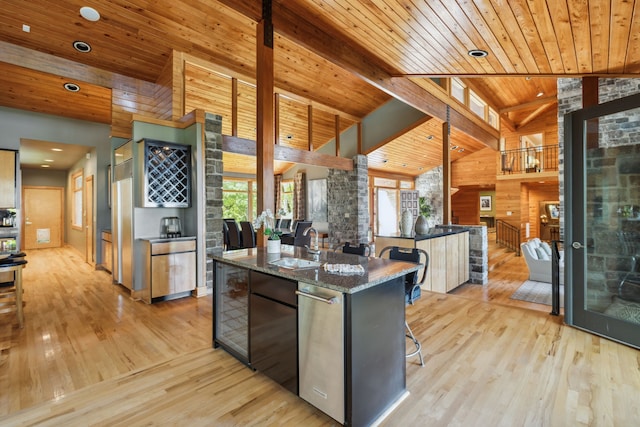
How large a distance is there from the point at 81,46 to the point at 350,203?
624 centimetres

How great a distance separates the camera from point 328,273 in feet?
6.55

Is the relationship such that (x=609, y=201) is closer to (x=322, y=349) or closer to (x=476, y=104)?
(x=322, y=349)

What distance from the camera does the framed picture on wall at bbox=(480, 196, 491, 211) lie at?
14012 millimetres

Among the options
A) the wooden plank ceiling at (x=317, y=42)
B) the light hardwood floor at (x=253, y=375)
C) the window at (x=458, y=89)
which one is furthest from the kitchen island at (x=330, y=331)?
the window at (x=458, y=89)

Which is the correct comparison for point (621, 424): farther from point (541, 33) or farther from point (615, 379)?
point (541, 33)

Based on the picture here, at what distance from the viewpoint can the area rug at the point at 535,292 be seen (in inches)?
176

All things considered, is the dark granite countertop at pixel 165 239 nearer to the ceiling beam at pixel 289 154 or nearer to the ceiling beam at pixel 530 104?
the ceiling beam at pixel 289 154

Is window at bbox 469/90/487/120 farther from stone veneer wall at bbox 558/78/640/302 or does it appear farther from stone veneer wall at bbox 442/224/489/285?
stone veneer wall at bbox 558/78/640/302

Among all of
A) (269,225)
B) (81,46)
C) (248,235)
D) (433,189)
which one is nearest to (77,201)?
(248,235)

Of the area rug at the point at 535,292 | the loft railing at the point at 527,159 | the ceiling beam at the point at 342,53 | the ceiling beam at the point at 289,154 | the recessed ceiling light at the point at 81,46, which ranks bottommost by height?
the area rug at the point at 535,292

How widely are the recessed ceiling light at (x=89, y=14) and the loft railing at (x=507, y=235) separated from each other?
1100 centimetres

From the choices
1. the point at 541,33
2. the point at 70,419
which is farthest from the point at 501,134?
the point at 70,419

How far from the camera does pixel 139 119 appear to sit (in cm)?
430

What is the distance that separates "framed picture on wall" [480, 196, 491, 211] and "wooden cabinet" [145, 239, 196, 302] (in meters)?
13.3
